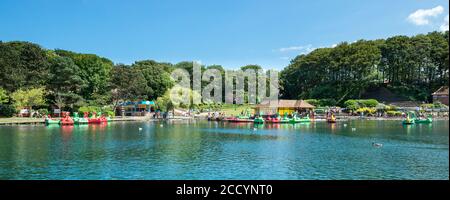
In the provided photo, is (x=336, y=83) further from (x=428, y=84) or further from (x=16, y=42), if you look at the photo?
(x=16, y=42)

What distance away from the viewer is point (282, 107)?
66.4 m

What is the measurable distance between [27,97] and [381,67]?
183 feet

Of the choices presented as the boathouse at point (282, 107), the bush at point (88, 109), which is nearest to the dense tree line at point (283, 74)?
the bush at point (88, 109)

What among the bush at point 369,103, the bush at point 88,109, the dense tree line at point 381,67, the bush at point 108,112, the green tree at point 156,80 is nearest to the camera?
the bush at point 88,109

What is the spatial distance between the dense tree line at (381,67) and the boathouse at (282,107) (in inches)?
347

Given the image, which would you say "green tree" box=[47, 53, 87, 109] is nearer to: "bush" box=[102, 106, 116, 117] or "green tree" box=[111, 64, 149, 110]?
"bush" box=[102, 106, 116, 117]

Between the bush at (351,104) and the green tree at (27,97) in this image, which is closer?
the green tree at (27,97)

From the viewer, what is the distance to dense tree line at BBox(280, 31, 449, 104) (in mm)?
69250

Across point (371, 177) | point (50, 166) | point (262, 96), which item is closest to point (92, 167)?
point (50, 166)

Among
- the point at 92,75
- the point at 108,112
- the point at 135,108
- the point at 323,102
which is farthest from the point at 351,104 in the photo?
the point at 92,75

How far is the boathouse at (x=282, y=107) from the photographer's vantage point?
65.4m

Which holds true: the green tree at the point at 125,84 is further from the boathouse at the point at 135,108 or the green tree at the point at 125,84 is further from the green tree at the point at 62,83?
the green tree at the point at 62,83

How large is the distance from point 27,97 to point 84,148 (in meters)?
29.9

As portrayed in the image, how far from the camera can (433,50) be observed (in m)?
69.1
